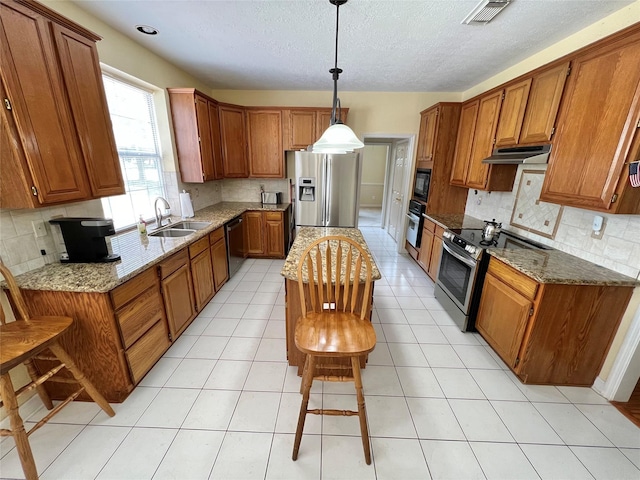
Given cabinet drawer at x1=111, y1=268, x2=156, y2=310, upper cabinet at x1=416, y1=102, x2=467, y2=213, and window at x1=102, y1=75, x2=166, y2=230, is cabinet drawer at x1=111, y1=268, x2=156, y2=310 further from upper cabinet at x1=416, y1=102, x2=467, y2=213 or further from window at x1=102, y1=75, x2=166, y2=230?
upper cabinet at x1=416, y1=102, x2=467, y2=213

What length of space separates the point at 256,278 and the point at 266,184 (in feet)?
5.92

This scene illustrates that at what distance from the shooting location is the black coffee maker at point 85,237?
169cm

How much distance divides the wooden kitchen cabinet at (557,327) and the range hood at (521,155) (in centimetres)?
92

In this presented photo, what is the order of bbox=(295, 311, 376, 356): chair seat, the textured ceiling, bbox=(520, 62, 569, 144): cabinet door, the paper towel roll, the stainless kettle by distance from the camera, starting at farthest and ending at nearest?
1. the paper towel roll
2. the stainless kettle
3. bbox=(520, 62, 569, 144): cabinet door
4. the textured ceiling
5. bbox=(295, 311, 376, 356): chair seat

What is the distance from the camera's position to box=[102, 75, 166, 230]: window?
7.95ft

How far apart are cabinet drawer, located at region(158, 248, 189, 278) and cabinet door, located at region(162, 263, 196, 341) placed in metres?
0.03

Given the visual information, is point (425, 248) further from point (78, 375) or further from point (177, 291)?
point (78, 375)

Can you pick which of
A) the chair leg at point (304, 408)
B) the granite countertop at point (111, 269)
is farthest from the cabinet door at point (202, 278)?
the chair leg at point (304, 408)

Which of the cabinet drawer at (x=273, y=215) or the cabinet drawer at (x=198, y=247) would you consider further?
the cabinet drawer at (x=273, y=215)

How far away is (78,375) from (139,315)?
0.41 metres

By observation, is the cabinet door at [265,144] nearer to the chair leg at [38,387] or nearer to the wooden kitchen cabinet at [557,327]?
the chair leg at [38,387]

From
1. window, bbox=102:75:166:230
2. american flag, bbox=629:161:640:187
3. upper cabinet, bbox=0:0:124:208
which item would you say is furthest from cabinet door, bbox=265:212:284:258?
american flag, bbox=629:161:640:187

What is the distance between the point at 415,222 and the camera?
4.06 m

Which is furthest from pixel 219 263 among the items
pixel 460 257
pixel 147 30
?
pixel 460 257
